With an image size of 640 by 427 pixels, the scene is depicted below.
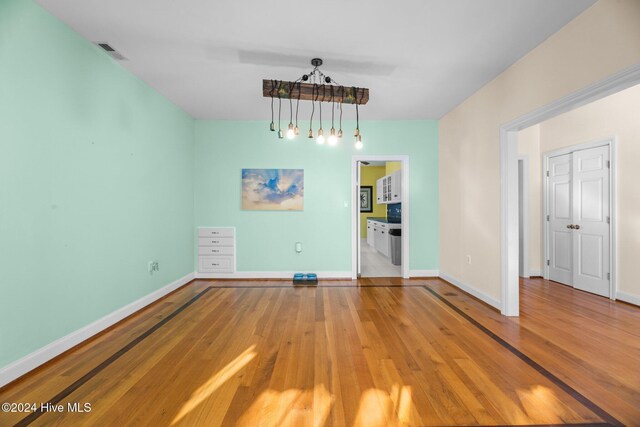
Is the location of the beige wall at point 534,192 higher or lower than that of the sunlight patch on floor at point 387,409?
higher

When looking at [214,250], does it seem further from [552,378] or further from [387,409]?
[552,378]

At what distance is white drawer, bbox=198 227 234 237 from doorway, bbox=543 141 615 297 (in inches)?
222

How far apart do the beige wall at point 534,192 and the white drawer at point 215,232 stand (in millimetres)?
5439

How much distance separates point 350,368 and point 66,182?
2.90 m

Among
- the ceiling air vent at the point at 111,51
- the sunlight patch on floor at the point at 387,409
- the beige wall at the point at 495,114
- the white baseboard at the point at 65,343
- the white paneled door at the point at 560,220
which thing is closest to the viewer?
the sunlight patch on floor at the point at 387,409

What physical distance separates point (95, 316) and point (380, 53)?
3915 millimetres

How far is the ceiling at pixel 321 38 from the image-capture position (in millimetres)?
2201

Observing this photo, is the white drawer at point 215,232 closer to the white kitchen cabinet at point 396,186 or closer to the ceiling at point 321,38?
the ceiling at point 321,38

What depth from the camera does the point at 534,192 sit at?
195 inches

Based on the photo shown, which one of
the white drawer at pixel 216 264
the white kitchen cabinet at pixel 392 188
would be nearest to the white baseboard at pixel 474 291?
the white kitchen cabinet at pixel 392 188

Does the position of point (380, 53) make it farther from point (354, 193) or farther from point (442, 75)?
point (354, 193)

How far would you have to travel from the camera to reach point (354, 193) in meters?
4.86

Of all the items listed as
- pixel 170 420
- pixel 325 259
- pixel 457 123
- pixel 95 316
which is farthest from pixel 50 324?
pixel 457 123

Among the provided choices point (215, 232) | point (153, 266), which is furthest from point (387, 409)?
point (215, 232)
